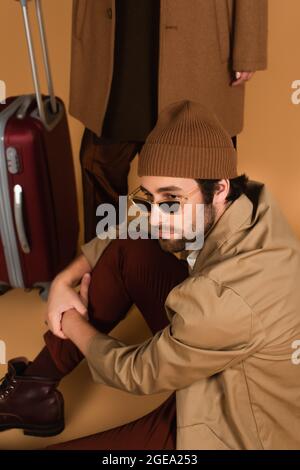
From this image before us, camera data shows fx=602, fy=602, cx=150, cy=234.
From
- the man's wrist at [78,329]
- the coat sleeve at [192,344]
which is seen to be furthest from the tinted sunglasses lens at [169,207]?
the man's wrist at [78,329]

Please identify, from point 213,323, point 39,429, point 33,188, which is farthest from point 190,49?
point 39,429

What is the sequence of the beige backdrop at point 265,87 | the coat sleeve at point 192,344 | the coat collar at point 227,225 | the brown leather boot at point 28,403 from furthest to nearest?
the beige backdrop at point 265,87
the brown leather boot at point 28,403
the coat collar at point 227,225
the coat sleeve at point 192,344

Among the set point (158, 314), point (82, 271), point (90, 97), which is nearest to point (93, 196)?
point (90, 97)

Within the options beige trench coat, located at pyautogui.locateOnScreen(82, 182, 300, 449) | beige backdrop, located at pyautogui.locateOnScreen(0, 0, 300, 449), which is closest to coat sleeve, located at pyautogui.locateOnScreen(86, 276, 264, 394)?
beige trench coat, located at pyautogui.locateOnScreen(82, 182, 300, 449)

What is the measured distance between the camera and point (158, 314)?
141 centimetres

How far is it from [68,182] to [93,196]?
100mm

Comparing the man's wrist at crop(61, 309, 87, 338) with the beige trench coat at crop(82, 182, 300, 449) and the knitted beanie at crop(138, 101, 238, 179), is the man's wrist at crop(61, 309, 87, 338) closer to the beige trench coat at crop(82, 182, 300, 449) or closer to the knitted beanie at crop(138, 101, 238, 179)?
the beige trench coat at crop(82, 182, 300, 449)

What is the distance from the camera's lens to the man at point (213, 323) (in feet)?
3.38

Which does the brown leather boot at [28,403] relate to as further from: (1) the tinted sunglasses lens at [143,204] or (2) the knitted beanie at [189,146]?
(2) the knitted beanie at [189,146]

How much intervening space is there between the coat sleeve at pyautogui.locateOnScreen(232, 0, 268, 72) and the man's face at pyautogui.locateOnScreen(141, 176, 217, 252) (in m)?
0.76

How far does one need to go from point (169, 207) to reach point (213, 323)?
277 mm

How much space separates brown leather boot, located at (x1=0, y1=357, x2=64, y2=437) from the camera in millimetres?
1464

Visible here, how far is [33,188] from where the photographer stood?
1853mm
